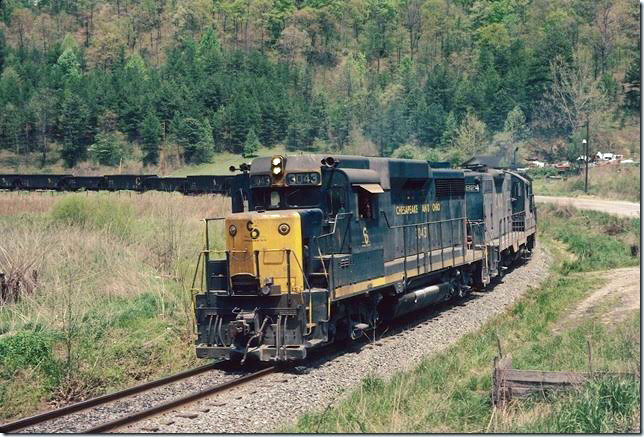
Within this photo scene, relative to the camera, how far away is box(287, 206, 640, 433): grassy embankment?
315 inches

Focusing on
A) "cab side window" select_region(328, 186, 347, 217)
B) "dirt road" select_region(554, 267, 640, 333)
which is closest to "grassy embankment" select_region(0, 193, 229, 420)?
"cab side window" select_region(328, 186, 347, 217)

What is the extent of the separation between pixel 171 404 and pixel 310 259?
3292 millimetres

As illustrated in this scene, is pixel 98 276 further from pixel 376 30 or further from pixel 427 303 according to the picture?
pixel 376 30

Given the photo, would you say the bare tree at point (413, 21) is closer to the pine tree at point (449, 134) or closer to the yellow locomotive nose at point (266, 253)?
the pine tree at point (449, 134)

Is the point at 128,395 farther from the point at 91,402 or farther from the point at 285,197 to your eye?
the point at 285,197

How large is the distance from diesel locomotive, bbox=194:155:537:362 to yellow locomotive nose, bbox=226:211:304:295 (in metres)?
0.02

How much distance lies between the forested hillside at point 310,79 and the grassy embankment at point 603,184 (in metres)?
4.24

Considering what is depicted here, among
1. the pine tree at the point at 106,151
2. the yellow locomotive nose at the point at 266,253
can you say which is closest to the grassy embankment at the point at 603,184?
the pine tree at the point at 106,151

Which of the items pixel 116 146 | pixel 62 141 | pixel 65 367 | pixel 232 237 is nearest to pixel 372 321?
pixel 232 237

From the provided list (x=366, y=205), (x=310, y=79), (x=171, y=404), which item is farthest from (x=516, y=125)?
(x=171, y=404)

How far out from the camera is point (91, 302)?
47.3 ft

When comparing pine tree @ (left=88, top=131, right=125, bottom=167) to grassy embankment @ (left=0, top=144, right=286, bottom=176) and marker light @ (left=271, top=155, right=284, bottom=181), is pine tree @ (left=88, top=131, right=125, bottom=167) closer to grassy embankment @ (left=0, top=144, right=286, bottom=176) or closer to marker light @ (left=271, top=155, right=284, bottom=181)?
grassy embankment @ (left=0, top=144, right=286, bottom=176)

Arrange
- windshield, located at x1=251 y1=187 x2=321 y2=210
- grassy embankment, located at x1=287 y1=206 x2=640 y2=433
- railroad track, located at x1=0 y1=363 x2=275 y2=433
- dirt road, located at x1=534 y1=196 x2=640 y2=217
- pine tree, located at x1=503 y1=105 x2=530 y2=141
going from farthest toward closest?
pine tree, located at x1=503 y1=105 x2=530 y2=141 < dirt road, located at x1=534 y1=196 x2=640 y2=217 < windshield, located at x1=251 y1=187 x2=321 y2=210 < railroad track, located at x1=0 y1=363 x2=275 y2=433 < grassy embankment, located at x1=287 y1=206 x2=640 y2=433

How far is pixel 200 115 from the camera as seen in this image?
6519 centimetres
